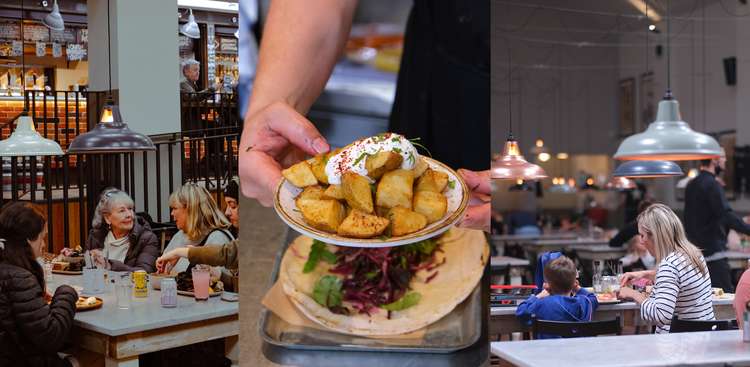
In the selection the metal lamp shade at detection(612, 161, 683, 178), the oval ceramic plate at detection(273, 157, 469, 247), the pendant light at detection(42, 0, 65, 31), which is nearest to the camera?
the oval ceramic plate at detection(273, 157, 469, 247)

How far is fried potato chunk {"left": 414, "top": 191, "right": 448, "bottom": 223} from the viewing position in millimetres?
2443

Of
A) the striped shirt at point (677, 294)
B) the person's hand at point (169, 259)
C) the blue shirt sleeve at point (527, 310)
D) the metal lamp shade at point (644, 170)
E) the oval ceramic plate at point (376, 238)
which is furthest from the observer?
the metal lamp shade at point (644, 170)

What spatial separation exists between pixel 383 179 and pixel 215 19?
6936mm

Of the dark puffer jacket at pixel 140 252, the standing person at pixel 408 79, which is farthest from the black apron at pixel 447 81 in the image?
the dark puffer jacket at pixel 140 252

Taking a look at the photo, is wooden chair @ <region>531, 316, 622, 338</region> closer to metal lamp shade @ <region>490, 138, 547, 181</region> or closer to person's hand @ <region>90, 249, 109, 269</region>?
metal lamp shade @ <region>490, 138, 547, 181</region>

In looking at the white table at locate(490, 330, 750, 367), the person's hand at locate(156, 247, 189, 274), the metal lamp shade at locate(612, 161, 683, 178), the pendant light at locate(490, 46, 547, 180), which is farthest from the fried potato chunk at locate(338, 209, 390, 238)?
the metal lamp shade at locate(612, 161, 683, 178)

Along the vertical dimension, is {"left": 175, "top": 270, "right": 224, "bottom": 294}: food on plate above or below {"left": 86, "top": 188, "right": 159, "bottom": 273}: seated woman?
below

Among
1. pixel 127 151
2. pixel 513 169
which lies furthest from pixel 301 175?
pixel 127 151

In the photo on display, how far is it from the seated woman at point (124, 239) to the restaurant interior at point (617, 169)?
241 centimetres

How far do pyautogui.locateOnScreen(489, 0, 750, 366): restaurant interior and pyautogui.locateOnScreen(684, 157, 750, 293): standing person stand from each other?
16mm

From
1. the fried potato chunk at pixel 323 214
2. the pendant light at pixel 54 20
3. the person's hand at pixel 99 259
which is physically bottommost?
the person's hand at pixel 99 259

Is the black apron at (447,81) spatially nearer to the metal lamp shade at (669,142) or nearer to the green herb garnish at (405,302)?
the green herb garnish at (405,302)

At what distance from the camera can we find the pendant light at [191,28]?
7.99 metres

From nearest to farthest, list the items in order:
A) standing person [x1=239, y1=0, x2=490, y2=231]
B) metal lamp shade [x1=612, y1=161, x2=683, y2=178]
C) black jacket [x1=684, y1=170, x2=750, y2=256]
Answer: standing person [x1=239, y1=0, x2=490, y2=231], metal lamp shade [x1=612, y1=161, x2=683, y2=178], black jacket [x1=684, y1=170, x2=750, y2=256]
